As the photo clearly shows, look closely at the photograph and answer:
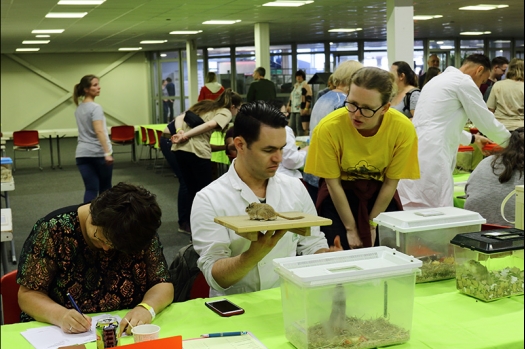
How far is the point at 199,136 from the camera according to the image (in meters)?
5.88

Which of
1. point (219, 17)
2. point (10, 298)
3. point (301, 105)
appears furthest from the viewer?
point (301, 105)

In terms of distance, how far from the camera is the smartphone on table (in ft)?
6.53

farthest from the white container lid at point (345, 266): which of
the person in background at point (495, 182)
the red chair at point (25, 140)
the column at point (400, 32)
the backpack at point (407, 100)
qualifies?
the red chair at point (25, 140)

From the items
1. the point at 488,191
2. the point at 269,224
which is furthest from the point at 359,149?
the point at 269,224

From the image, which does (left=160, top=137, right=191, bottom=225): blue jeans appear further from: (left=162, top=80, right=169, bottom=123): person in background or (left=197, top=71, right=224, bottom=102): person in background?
(left=162, top=80, right=169, bottom=123): person in background

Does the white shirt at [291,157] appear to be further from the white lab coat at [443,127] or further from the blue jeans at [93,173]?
the blue jeans at [93,173]

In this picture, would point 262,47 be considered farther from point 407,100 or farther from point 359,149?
point 359,149

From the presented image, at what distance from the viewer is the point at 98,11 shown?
9367 mm

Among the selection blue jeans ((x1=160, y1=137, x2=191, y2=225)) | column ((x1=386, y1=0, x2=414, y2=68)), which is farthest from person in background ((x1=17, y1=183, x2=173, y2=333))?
column ((x1=386, y1=0, x2=414, y2=68))

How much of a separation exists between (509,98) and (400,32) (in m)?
1.44

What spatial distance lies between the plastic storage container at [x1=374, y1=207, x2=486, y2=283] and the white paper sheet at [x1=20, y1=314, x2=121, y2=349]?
3.68 ft

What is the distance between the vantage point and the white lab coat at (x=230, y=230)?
2312 mm

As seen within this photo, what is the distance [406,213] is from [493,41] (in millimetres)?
19459

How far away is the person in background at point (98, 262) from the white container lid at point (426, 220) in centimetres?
85
